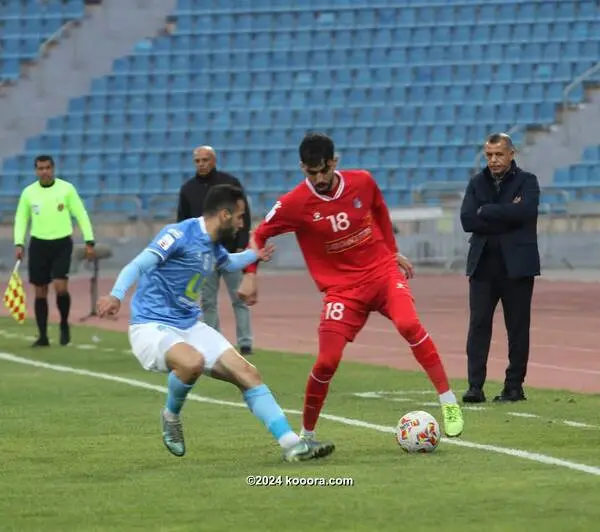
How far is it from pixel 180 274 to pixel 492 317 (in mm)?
4405

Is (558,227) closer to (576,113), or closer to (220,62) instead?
(576,113)

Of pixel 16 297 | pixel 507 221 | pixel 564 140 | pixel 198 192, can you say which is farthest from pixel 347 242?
pixel 564 140

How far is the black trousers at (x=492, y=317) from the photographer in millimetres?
13789

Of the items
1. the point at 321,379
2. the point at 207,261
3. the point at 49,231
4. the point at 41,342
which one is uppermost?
the point at 207,261

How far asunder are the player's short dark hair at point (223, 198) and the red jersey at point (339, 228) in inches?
23.7

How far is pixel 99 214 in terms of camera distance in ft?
117

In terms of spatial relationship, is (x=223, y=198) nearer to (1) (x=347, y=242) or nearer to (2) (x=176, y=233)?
(2) (x=176, y=233)

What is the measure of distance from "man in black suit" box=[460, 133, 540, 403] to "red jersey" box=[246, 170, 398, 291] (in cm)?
290

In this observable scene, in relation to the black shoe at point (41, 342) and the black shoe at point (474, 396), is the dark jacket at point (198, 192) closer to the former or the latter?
the black shoe at point (41, 342)

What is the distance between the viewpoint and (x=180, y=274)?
10.1 metres

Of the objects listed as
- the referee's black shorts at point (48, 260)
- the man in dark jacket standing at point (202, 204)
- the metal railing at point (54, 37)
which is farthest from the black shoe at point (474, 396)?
the metal railing at point (54, 37)

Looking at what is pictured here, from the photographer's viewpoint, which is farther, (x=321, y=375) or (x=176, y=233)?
(x=321, y=375)

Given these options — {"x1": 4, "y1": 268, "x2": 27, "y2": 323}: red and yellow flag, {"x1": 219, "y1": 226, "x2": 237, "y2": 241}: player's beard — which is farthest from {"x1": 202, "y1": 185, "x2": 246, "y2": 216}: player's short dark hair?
{"x1": 4, "y1": 268, "x2": 27, "y2": 323}: red and yellow flag

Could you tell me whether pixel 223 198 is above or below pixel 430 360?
above
